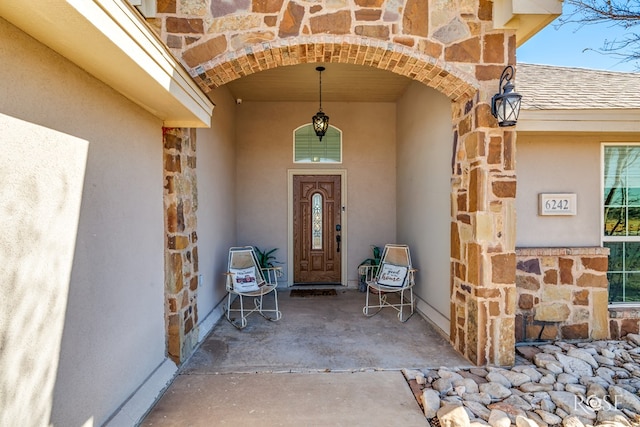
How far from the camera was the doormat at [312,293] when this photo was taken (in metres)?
5.61

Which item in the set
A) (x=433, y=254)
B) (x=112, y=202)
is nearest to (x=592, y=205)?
(x=433, y=254)

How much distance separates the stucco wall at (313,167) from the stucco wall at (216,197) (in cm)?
31

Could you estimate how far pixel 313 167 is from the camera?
6113mm

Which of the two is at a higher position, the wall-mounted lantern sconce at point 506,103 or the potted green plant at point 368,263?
the wall-mounted lantern sconce at point 506,103

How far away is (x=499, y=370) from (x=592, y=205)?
2189 millimetres

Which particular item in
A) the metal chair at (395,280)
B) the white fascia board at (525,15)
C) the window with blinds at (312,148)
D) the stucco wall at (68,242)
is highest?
the white fascia board at (525,15)

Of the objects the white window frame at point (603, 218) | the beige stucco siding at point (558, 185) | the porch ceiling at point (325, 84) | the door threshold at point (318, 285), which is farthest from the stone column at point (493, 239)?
the door threshold at point (318, 285)

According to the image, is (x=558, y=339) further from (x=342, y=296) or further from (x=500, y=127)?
(x=342, y=296)

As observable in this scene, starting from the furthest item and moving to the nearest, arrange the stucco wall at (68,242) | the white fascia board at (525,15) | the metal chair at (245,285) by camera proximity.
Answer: the metal chair at (245,285), the white fascia board at (525,15), the stucco wall at (68,242)

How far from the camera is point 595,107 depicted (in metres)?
3.40

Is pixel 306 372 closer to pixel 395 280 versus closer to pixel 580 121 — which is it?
pixel 395 280

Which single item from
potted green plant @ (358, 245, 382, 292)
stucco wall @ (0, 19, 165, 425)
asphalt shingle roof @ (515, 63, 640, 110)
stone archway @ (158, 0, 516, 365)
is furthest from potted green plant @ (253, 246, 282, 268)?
asphalt shingle roof @ (515, 63, 640, 110)

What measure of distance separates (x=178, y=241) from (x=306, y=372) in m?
1.59

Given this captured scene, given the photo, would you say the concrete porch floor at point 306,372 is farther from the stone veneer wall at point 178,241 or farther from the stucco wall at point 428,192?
the stucco wall at point 428,192
